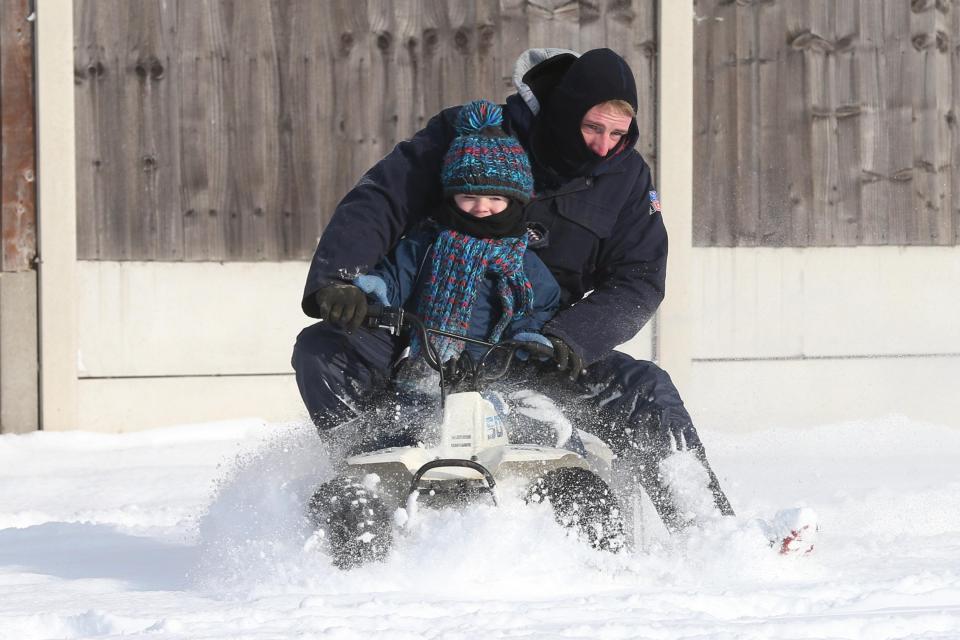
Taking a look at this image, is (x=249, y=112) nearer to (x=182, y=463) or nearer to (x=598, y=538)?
(x=182, y=463)

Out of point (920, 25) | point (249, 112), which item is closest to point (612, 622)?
point (249, 112)

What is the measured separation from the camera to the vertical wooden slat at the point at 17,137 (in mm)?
6461

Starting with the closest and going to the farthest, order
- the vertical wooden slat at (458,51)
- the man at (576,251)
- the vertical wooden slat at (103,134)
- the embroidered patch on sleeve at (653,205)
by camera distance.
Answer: the man at (576,251), the embroidered patch on sleeve at (653,205), the vertical wooden slat at (103,134), the vertical wooden slat at (458,51)

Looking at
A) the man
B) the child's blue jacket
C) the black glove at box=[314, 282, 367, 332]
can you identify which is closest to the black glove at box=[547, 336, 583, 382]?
the man

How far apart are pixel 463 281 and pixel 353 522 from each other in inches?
28.6

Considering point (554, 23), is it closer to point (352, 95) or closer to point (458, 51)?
point (458, 51)

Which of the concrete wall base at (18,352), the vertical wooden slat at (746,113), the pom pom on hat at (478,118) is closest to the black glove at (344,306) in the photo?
the pom pom on hat at (478,118)

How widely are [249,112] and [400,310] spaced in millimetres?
3442

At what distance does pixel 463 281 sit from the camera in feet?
12.0

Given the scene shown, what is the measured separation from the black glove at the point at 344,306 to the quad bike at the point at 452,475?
43 millimetres

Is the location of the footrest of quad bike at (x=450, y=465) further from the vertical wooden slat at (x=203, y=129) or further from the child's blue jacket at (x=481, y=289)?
the vertical wooden slat at (x=203, y=129)

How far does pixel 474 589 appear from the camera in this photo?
11.0ft

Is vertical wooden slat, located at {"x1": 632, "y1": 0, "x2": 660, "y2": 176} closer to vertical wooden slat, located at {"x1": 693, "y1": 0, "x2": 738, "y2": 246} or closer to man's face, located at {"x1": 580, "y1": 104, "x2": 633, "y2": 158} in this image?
vertical wooden slat, located at {"x1": 693, "y1": 0, "x2": 738, "y2": 246}

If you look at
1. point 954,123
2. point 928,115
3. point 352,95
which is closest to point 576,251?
point 352,95
